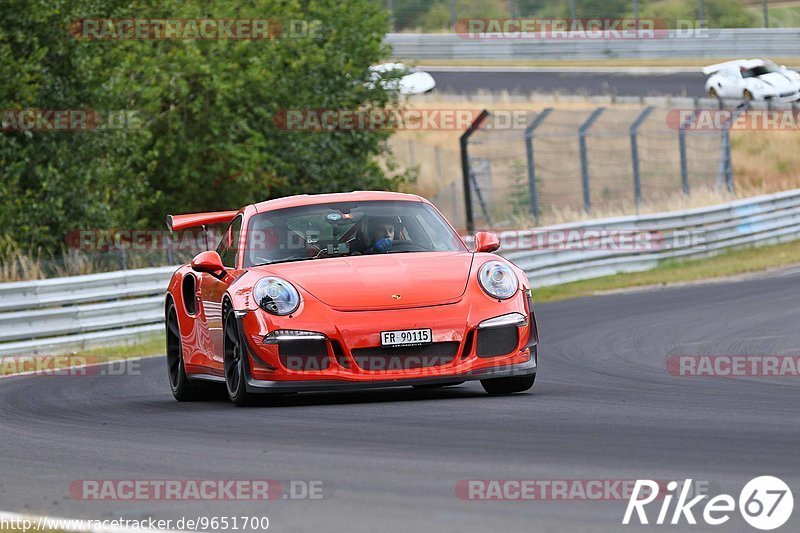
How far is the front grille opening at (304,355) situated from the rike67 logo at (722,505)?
345cm

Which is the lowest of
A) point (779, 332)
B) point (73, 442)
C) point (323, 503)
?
point (779, 332)

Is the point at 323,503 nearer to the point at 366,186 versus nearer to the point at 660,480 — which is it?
the point at 660,480

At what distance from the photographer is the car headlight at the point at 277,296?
8.81 metres

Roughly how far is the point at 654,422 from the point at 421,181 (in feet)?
103

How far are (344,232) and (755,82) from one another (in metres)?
33.1

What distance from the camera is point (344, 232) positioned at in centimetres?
980

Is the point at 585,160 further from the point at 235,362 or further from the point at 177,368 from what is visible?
the point at 235,362

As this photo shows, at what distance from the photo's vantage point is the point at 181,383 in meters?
10.8

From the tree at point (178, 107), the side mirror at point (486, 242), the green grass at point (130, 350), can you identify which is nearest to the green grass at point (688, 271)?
the green grass at point (130, 350)

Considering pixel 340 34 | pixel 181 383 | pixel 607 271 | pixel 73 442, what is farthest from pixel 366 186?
pixel 73 442

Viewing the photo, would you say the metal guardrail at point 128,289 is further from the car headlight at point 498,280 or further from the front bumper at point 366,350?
the car headlight at point 498,280

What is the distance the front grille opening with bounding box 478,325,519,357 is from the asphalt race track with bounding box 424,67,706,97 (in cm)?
3496

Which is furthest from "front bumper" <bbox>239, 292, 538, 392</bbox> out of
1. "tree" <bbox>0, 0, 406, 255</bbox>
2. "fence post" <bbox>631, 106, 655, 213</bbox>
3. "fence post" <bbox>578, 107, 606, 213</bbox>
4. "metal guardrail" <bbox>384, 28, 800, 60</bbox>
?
"metal guardrail" <bbox>384, 28, 800, 60</bbox>

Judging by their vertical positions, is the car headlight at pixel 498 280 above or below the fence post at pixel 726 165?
above
